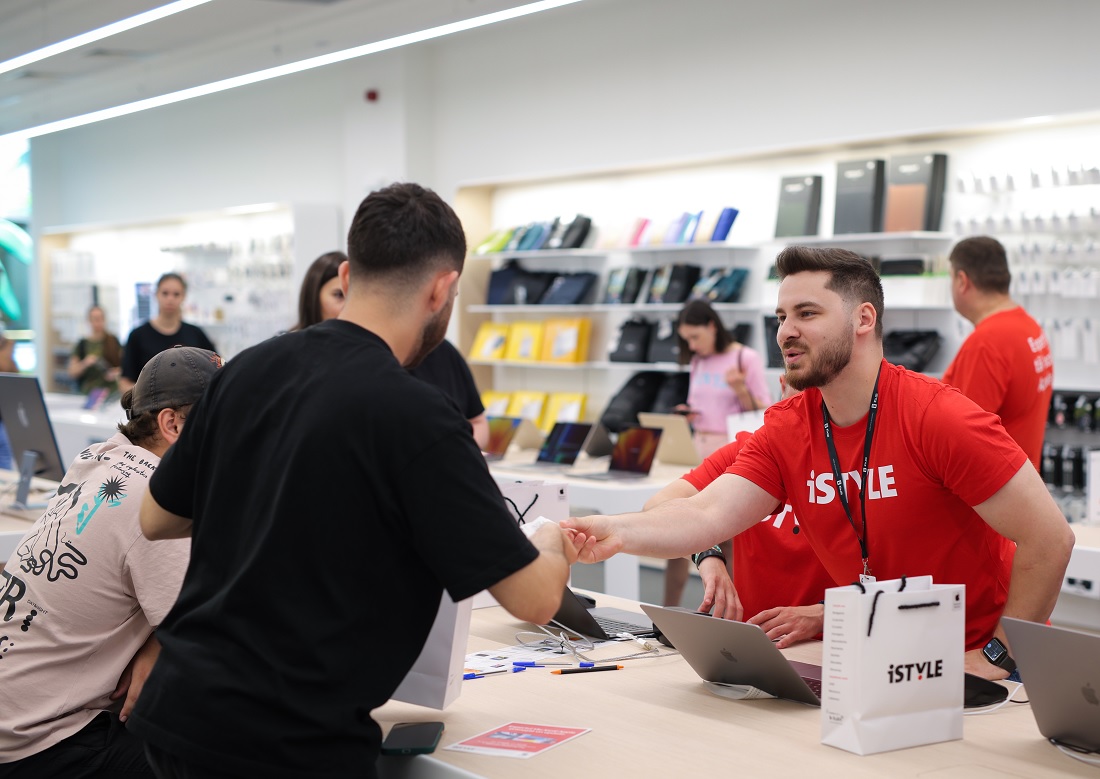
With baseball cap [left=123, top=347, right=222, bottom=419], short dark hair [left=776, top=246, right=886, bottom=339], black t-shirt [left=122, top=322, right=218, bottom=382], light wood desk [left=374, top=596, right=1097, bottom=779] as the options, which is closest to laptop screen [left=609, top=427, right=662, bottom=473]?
black t-shirt [left=122, top=322, right=218, bottom=382]

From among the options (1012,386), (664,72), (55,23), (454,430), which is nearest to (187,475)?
(454,430)

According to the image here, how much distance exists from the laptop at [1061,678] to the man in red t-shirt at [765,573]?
→ 76 cm

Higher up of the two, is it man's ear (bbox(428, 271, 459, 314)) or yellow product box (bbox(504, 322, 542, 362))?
man's ear (bbox(428, 271, 459, 314))

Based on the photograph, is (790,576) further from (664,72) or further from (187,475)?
(664,72)

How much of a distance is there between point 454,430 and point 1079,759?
1084mm

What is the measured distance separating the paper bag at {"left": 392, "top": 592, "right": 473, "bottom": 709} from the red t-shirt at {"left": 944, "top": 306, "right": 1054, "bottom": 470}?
9.30 ft

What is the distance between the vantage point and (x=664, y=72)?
26.2ft

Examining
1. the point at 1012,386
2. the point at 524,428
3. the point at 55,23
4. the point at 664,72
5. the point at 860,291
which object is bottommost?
the point at 524,428

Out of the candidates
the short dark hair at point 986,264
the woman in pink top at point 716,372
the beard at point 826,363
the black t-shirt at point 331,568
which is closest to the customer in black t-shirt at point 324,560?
the black t-shirt at point 331,568

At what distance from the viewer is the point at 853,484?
2289 millimetres

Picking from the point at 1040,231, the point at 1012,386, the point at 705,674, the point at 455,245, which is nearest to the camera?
the point at 455,245

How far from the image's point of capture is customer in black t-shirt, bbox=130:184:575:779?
1.53 metres

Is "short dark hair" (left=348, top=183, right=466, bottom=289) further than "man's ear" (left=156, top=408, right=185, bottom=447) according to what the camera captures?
No

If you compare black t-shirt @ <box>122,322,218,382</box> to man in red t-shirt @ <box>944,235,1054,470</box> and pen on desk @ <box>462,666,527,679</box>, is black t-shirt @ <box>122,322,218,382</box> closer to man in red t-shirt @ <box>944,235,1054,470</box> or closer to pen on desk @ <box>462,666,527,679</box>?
man in red t-shirt @ <box>944,235,1054,470</box>
